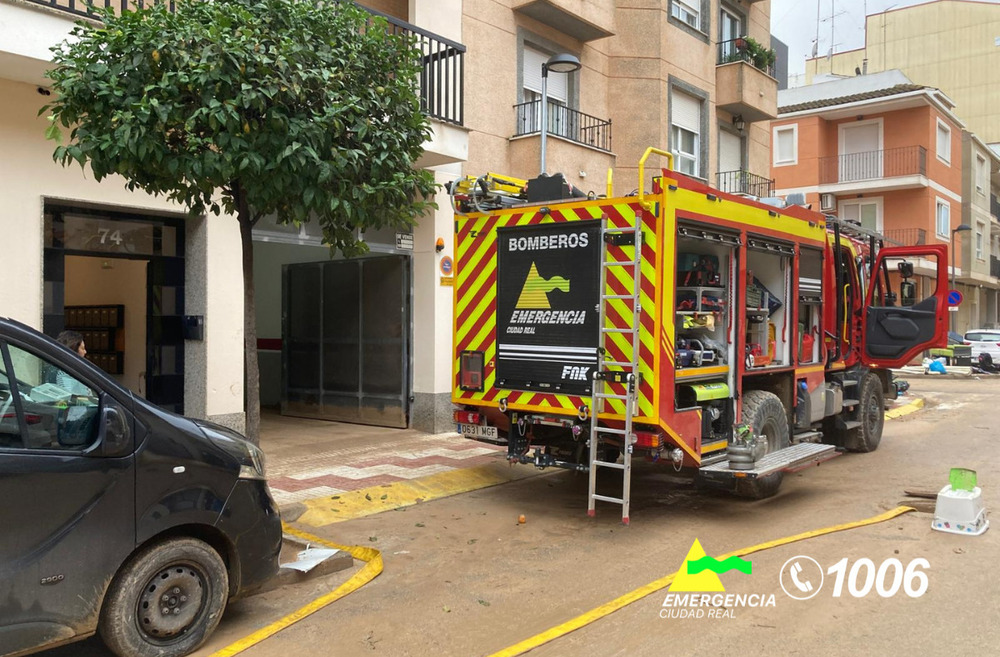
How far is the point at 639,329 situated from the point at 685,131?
11.8 m

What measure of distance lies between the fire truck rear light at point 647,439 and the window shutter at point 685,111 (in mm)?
11428

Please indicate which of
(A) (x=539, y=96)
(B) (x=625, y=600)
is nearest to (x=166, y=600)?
(B) (x=625, y=600)

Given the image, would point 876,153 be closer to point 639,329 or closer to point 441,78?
point 441,78

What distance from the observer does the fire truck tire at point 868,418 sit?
34.1 feet

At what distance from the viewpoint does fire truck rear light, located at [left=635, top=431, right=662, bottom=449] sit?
6.46 m

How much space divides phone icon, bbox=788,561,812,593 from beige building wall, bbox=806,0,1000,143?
147ft

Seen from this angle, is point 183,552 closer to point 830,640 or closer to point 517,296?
point 830,640

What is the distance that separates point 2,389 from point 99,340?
308 inches

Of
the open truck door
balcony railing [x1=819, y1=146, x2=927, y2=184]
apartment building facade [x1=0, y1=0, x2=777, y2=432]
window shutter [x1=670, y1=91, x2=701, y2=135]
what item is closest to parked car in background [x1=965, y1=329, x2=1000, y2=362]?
balcony railing [x1=819, y1=146, x2=927, y2=184]

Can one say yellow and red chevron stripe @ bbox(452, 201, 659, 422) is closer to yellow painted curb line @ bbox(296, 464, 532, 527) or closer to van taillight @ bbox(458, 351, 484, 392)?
van taillight @ bbox(458, 351, 484, 392)

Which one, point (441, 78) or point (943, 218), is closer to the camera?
point (441, 78)

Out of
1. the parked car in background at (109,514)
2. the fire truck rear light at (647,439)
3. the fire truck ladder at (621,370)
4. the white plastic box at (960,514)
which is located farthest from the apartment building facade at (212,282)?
the white plastic box at (960,514)

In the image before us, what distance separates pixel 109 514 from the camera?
3852mm

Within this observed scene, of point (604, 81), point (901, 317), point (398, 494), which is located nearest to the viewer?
point (398, 494)
